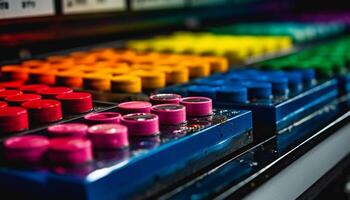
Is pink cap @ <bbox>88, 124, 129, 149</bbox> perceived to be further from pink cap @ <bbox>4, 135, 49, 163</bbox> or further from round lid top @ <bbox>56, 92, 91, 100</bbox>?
round lid top @ <bbox>56, 92, 91, 100</bbox>

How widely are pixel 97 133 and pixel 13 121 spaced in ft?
0.71

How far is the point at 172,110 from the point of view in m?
1.22

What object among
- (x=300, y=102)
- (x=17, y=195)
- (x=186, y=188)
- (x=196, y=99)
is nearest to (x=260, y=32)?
(x=300, y=102)

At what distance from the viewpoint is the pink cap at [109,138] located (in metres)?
1.03

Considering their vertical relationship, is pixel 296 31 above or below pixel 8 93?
above

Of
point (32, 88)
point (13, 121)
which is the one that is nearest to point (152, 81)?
point (32, 88)

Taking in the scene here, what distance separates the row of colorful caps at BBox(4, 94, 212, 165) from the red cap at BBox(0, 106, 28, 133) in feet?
0.23

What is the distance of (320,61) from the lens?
2123 millimetres

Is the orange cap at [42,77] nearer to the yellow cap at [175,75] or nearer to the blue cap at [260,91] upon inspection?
the yellow cap at [175,75]

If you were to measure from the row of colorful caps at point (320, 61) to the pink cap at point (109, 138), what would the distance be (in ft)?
3.62

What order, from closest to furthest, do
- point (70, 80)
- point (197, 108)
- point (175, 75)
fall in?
point (197, 108) → point (70, 80) → point (175, 75)

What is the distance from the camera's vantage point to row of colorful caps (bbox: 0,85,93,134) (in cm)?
115

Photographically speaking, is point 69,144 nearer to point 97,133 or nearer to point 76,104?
point 97,133

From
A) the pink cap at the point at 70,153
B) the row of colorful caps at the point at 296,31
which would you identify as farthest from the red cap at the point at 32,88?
the row of colorful caps at the point at 296,31
